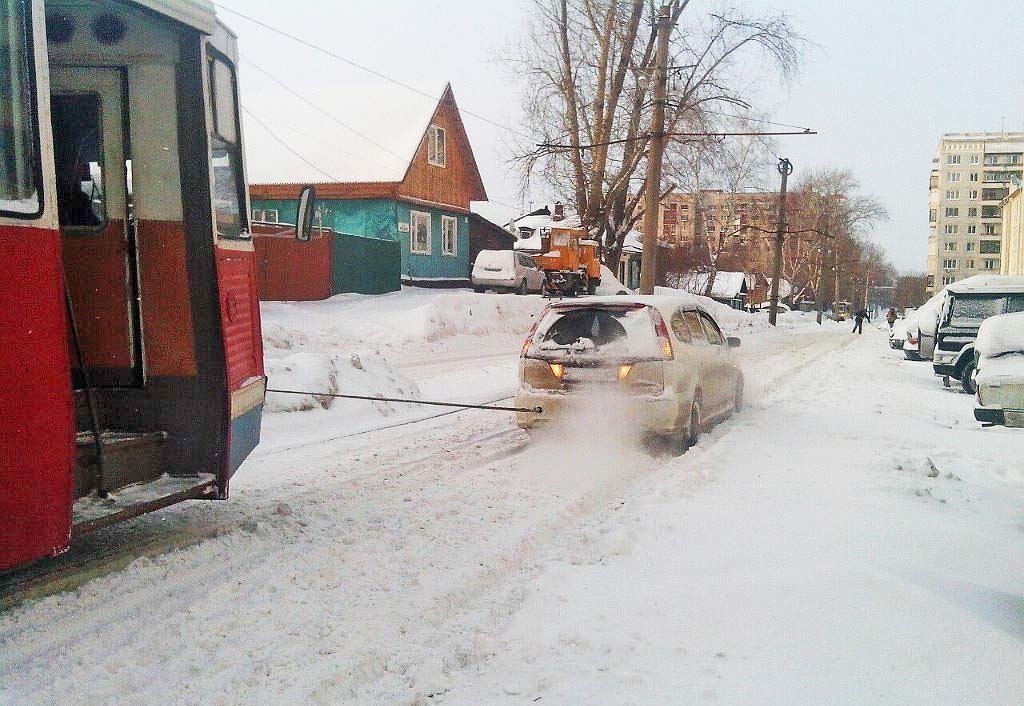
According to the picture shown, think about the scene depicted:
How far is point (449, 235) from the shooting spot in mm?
35531

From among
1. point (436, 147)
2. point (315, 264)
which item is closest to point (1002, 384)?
point (315, 264)

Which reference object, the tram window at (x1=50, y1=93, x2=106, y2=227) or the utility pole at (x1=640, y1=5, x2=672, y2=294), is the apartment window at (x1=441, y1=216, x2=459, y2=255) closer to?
the utility pole at (x1=640, y1=5, x2=672, y2=294)

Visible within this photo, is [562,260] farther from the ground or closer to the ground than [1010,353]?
farther from the ground

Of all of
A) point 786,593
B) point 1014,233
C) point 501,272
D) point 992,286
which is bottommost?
point 786,593

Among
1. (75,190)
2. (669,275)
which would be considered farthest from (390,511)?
(669,275)

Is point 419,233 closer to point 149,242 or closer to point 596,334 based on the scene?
point 596,334

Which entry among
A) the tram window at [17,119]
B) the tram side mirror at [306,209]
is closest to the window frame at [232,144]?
the tram side mirror at [306,209]

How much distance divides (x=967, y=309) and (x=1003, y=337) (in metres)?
8.02

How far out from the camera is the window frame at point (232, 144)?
5.05m

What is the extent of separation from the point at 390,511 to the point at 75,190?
2.94m

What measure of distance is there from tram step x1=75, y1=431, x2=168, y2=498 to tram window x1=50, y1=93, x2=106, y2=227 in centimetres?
134

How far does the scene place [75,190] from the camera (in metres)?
5.16

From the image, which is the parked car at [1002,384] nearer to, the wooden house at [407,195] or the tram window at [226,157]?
the tram window at [226,157]

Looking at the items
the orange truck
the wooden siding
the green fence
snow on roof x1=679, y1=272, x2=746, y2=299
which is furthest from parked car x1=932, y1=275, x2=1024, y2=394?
snow on roof x1=679, y1=272, x2=746, y2=299
